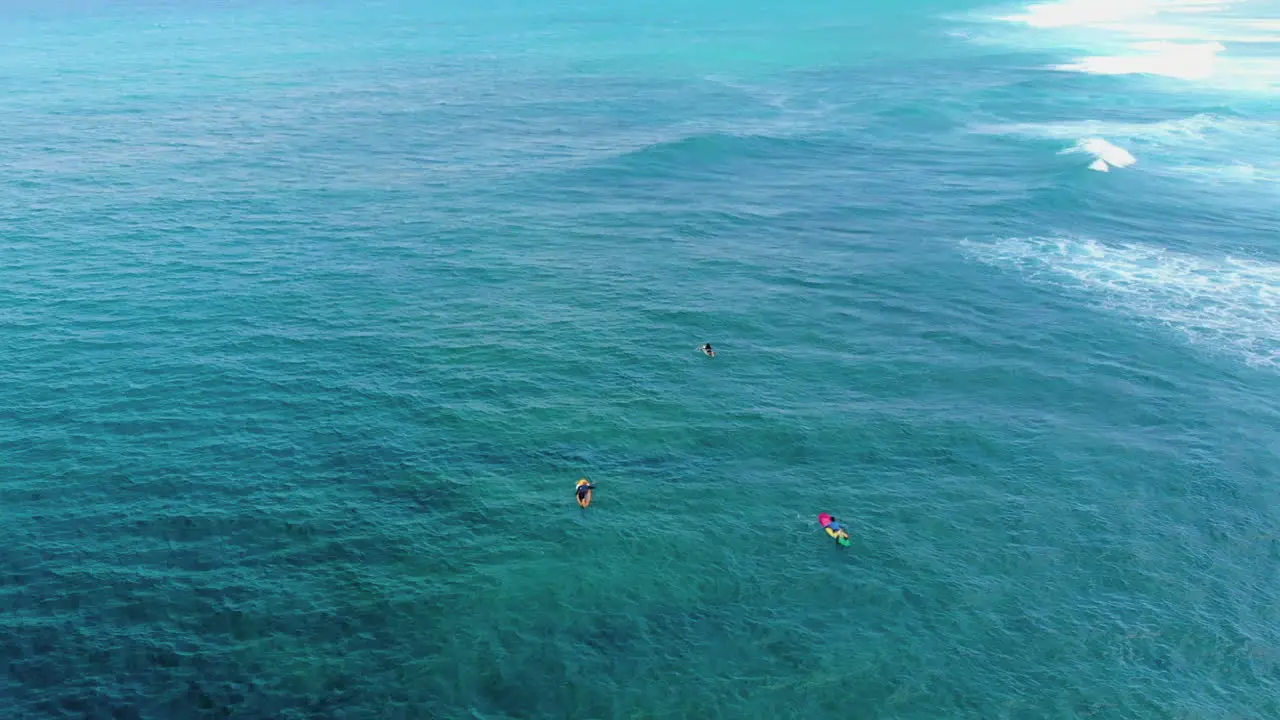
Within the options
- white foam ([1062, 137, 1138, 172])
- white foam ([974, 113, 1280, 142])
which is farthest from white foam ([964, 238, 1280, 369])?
white foam ([974, 113, 1280, 142])

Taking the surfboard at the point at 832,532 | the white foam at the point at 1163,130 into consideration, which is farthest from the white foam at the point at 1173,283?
the white foam at the point at 1163,130

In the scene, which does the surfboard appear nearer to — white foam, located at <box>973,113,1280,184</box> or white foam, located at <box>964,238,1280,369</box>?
white foam, located at <box>964,238,1280,369</box>

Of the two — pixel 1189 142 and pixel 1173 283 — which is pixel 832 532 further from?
pixel 1189 142

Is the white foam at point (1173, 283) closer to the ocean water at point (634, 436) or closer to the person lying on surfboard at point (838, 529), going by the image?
the ocean water at point (634, 436)

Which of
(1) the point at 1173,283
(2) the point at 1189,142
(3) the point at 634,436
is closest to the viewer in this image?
(3) the point at 634,436

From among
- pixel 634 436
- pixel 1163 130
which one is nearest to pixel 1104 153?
pixel 1163 130

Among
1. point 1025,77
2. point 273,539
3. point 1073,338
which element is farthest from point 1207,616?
point 1025,77
